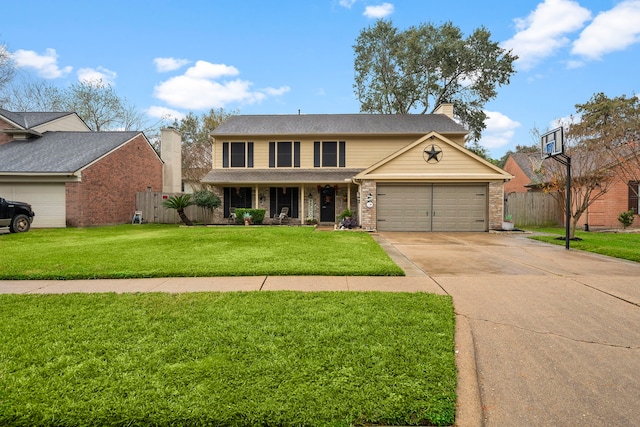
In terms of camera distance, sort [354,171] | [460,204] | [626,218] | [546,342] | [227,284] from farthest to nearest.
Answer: [354,171], [626,218], [460,204], [227,284], [546,342]

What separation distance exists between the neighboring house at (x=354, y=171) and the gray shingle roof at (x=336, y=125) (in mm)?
60

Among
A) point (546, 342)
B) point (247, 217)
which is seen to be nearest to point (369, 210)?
point (247, 217)

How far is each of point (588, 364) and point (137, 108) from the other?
37011mm

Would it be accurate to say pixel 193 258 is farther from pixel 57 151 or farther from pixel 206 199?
pixel 57 151

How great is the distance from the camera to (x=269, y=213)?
18859 mm

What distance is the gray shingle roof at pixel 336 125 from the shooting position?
18891 millimetres

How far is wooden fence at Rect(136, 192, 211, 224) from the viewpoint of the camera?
19.9 m

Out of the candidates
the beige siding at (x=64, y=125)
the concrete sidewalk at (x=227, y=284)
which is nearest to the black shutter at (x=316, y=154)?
the concrete sidewalk at (x=227, y=284)

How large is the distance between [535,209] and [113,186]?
24.0 metres

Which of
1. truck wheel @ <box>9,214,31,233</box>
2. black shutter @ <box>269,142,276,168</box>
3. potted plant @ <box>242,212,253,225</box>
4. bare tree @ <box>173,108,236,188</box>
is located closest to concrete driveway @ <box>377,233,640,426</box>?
potted plant @ <box>242,212,253,225</box>

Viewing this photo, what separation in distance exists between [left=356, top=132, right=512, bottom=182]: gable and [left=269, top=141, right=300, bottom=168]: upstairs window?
5.90 metres

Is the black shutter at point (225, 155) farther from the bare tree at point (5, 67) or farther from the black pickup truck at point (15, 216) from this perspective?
the bare tree at point (5, 67)

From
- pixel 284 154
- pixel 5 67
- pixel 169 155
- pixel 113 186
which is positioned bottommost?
pixel 113 186

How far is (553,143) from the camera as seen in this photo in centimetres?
1096
